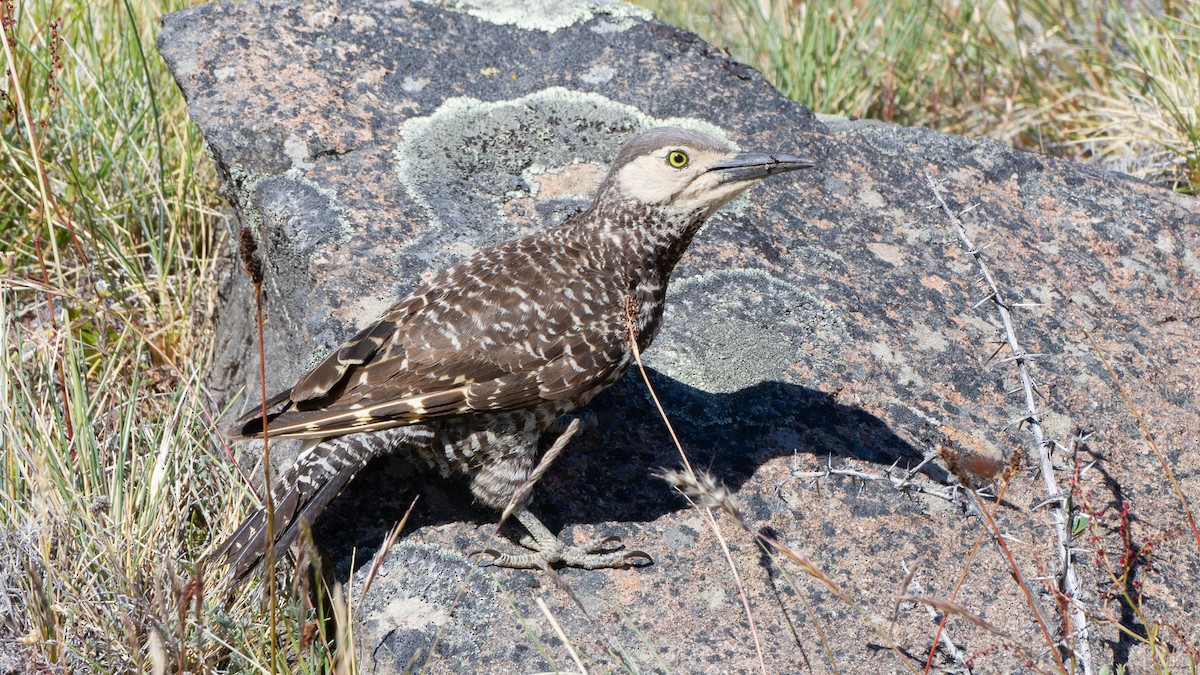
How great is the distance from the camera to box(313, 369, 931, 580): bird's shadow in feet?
13.0

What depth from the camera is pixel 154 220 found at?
17.7 feet

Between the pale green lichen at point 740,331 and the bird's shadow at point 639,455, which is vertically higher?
the pale green lichen at point 740,331

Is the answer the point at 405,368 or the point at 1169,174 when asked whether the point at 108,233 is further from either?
the point at 1169,174

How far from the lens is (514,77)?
18.1 feet

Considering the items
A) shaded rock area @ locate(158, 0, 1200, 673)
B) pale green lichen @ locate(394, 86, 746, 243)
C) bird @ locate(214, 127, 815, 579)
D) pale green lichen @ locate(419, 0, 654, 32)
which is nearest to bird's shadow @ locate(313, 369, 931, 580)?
shaded rock area @ locate(158, 0, 1200, 673)

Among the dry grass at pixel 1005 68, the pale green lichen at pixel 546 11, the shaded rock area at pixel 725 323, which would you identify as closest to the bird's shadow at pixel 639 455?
the shaded rock area at pixel 725 323

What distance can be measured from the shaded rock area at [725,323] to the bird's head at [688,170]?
2.16 ft

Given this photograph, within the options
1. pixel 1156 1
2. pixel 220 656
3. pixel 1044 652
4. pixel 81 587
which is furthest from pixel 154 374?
pixel 1156 1

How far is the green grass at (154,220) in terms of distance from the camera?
12.0ft

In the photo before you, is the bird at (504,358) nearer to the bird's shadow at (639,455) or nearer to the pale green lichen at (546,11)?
the bird's shadow at (639,455)

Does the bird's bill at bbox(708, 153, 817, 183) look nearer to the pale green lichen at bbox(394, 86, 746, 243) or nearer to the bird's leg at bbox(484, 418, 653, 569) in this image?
the pale green lichen at bbox(394, 86, 746, 243)

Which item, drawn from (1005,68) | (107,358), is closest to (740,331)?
(107,358)

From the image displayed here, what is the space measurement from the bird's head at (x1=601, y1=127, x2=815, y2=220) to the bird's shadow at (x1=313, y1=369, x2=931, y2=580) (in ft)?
2.35

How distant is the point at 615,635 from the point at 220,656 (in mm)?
1303
